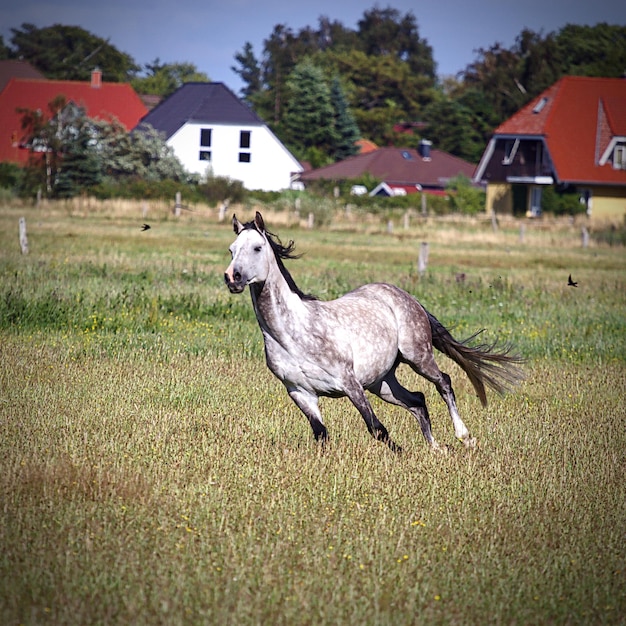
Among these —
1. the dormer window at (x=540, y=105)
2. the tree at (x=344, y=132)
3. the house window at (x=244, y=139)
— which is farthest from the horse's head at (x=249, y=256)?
the tree at (x=344, y=132)

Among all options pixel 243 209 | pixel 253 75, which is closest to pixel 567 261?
pixel 243 209

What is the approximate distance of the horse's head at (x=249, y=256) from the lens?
8125mm

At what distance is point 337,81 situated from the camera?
92000 mm

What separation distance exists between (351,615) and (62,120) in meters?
60.1

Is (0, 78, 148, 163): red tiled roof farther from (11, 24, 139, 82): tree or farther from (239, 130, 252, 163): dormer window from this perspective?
(11, 24, 139, 82): tree

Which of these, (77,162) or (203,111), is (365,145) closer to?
(203,111)

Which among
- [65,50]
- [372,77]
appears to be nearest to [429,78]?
[372,77]

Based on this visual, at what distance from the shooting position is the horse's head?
812 cm

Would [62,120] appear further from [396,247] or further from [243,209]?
[396,247]

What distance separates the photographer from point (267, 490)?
26.6 ft

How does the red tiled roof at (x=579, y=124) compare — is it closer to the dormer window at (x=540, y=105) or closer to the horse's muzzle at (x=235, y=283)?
the dormer window at (x=540, y=105)

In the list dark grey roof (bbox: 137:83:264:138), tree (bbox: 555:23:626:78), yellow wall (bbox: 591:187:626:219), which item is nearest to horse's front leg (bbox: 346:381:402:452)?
yellow wall (bbox: 591:187:626:219)

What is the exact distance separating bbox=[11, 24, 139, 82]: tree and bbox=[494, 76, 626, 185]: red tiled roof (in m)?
52.3

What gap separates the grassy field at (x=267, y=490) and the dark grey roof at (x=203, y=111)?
5707 centimetres
